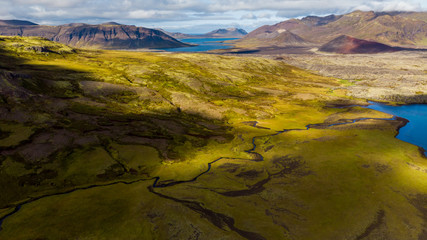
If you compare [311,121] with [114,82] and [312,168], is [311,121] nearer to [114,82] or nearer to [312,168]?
[312,168]

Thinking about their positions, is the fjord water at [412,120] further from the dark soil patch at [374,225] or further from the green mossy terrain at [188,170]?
the dark soil patch at [374,225]

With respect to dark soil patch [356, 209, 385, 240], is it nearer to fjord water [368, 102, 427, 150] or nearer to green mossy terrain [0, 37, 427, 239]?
green mossy terrain [0, 37, 427, 239]

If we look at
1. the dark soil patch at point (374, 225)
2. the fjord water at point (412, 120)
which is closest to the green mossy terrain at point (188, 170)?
the dark soil patch at point (374, 225)

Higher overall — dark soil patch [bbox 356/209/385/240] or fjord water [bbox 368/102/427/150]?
fjord water [bbox 368/102/427/150]

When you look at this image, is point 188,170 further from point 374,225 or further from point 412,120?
point 412,120

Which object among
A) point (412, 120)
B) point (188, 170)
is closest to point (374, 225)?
point (188, 170)

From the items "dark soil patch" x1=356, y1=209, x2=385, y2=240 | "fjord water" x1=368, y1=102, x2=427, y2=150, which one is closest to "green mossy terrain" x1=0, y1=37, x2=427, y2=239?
"dark soil patch" x1=356, y1=209, x2=385, y2=240
